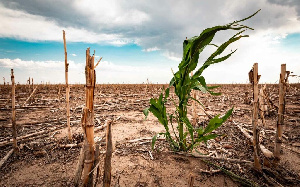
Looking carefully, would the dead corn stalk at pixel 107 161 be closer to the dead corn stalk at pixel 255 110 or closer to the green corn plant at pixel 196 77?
the green corn plant at pixel 196 77

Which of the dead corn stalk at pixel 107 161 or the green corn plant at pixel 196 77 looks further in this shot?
the green corn plant at pixel 196 77

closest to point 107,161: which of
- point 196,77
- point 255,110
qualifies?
point 196,77

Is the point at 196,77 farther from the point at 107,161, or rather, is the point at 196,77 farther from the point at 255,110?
the point at 107,161

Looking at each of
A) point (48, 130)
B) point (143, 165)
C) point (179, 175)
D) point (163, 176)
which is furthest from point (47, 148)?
point (179, 175)

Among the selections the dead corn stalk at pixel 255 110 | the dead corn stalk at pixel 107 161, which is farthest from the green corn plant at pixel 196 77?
the dead corn stalk at pixel 107 161

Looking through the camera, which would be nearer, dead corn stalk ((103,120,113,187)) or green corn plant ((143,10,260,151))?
dead corn stalk ((103,120,113,187))

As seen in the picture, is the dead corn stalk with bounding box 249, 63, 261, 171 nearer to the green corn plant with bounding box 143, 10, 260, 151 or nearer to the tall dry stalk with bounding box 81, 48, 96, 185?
the green corn plant with bounding box 143, 10, 260, 151

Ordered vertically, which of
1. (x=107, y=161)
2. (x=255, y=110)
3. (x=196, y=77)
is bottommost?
(x=107, y=161)

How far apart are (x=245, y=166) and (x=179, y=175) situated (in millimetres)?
1080

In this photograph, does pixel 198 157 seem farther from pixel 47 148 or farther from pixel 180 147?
pixel 47 148

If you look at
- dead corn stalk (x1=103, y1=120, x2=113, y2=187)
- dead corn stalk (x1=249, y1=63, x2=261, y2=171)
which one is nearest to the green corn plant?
dead corn stalk (x1=249, y1=63, x2=261, y2=171)

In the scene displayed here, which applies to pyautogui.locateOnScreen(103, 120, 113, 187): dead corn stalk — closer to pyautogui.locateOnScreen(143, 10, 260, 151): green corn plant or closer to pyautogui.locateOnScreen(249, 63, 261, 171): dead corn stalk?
pyautogui.locateOnScreen(143, 10, 260, 151): green corn plant

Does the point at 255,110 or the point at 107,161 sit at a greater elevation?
the point at 255,110

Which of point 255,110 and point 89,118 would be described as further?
point 255,110
